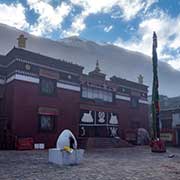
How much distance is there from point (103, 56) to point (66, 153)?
120 metres

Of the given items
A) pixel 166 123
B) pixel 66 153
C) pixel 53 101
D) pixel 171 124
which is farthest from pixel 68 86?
pixel 166 123

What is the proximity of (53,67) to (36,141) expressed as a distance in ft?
22.8

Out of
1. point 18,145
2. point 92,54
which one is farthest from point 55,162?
point 92,54

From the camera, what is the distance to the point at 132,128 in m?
33.4

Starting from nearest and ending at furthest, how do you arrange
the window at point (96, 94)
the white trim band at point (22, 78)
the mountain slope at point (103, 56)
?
the white trim band at point (22, 78) → the window at point (96, 94) → the mountain slope at point (103, 56)

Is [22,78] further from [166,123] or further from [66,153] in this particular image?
[166,123]

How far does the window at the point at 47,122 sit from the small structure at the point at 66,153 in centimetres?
1113

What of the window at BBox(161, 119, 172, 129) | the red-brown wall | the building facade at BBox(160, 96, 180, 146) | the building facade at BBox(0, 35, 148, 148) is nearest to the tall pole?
the building facade at BBox(0, 35, 148, 148)

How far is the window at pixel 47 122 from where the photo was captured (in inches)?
943

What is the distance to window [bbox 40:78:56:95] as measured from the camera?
2428 centimetres

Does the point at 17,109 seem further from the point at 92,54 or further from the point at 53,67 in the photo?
the point at 92,54

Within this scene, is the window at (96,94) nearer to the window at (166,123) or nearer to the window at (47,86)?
the window at (47,86)

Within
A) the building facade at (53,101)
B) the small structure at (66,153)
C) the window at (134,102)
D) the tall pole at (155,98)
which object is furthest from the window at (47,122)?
the window at (134,102)

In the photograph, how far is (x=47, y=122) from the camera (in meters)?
24.4
